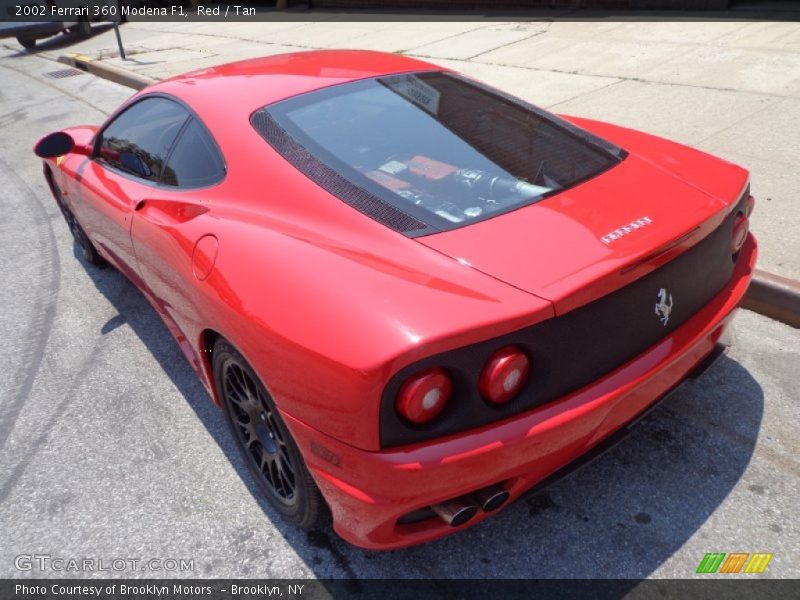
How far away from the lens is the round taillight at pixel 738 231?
271 cm

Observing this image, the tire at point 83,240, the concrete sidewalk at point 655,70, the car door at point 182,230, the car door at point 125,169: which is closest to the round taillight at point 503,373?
the car door at point 182,230

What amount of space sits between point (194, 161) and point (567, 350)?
72.7 inches

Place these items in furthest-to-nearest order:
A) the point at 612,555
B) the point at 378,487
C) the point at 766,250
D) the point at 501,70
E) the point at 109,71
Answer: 1. the point at 109,71
2. the point at 501,70
3. the point at 766,250
4. the point at 612,555
5. the point at 378,487

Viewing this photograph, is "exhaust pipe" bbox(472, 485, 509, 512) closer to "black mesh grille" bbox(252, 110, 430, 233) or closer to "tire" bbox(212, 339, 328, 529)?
"tire" bbox(212, 339, 328, 529)

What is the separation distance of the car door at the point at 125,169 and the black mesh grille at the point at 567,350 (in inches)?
76.0

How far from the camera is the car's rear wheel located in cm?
1738

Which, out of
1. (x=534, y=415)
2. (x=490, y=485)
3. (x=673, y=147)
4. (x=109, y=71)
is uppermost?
→ (x=673, y=147)

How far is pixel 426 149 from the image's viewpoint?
277cm

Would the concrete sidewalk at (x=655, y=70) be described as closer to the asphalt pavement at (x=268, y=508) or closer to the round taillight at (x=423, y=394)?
the asphalt pavement at (x=268, y=508)

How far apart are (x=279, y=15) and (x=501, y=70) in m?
10.4

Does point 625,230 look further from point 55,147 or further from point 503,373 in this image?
point 55,147

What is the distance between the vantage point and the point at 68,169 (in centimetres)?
427

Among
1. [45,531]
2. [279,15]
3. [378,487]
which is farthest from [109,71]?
[378,487]

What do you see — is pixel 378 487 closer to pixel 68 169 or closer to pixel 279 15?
pixel 68 169
